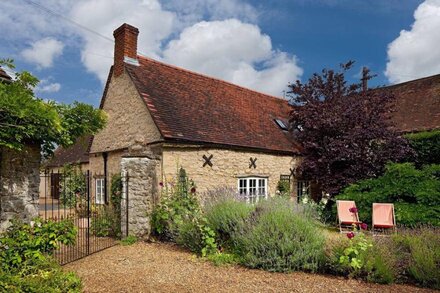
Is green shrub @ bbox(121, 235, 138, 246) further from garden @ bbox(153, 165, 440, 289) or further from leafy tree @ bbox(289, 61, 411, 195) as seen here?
leafy tree @ bbox(289, 61, 411, 195)

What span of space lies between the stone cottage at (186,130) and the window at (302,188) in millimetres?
103

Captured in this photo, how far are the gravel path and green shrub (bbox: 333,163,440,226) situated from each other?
519cm

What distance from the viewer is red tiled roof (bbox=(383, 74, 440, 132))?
1440cm

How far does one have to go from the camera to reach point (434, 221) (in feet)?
29.6

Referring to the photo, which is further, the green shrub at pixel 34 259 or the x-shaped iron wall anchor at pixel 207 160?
the x-shaped iron wall anchor at pixel 207 160

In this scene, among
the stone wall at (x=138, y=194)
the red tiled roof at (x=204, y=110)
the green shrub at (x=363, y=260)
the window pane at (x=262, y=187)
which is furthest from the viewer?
the window pane at (x=262, y=187)

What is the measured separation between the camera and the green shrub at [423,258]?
5012 mm

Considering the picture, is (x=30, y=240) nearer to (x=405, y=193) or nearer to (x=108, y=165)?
(x=108, y=165)

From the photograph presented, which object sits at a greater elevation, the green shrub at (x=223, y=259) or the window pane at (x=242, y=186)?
the window pane at (x=242, y=186)

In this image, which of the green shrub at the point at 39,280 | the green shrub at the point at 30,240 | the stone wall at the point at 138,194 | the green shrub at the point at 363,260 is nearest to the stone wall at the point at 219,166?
the stone wall at the point at 138,194

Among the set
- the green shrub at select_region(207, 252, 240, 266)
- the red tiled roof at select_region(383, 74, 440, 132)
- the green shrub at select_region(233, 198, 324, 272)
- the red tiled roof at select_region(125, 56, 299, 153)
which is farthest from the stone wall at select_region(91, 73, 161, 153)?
the red tiled roof at select_region(383, 74, 440, 132)

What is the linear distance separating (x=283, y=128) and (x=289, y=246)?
371 inches

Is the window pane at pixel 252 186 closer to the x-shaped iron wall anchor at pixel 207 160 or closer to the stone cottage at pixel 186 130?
the stone cottage at pixel 186 130

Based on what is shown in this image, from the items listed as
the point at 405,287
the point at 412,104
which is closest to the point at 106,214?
the point at 405,287
